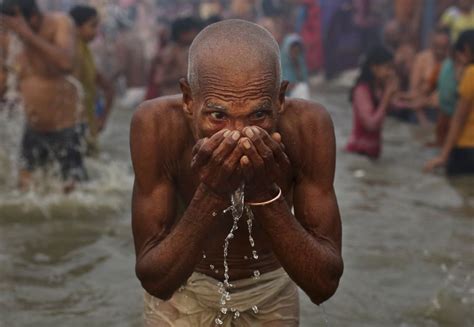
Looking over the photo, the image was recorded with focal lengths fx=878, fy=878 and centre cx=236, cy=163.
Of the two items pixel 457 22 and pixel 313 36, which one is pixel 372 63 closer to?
pixel 457 22

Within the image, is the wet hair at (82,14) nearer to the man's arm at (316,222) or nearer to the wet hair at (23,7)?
the wet hair at (23,7)

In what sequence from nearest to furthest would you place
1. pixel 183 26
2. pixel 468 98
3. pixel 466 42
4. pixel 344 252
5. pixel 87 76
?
1. pixel 344 252
2. pixel 87 76
3. pixel 468 98
4. pixel 466 42
5. pixel 183 26

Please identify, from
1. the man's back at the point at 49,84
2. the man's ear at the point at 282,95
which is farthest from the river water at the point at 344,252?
the man's ear at the point at 282,95

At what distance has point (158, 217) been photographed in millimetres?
2936

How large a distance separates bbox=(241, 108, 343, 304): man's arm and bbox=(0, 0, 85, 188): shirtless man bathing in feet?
12.3

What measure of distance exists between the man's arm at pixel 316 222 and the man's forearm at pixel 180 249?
23 cm

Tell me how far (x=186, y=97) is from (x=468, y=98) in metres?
5.54

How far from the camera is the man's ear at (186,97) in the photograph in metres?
2.83

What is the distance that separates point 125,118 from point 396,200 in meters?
6.05

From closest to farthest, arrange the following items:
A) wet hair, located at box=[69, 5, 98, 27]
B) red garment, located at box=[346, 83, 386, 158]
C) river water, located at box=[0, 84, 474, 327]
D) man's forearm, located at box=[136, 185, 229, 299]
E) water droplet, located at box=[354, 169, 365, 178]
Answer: man's forearm, located at box=[136, 185, 229, 299], river water, located at box=[0, 84, 474, 327], wet hair, located at box=[69, 5, 98, 27], water droplet, located at box=[354, 169, 365, 178], red garment, located at box=[346, 83, 386, 158]

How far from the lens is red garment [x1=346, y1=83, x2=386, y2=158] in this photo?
8.70m

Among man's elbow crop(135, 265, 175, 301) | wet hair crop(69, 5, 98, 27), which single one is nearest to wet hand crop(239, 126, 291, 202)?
man's elbow crop(135, 265, 175, 301)

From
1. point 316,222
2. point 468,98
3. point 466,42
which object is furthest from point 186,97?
point 466,42

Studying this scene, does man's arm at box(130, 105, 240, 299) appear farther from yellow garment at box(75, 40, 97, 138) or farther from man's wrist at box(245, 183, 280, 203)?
yellow garment at box(75, 40, 97, 138)
